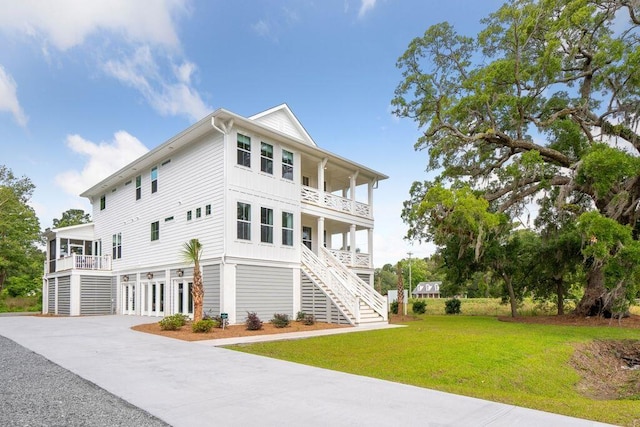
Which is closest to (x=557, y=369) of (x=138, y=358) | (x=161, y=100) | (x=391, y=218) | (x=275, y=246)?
(x=138, y=358)

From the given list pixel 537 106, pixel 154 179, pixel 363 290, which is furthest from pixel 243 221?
pixel 537 106

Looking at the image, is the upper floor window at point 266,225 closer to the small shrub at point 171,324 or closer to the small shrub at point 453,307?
the small shrub at point 171,324

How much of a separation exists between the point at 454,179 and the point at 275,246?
966 centimetres

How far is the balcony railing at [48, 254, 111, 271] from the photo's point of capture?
77.7ft

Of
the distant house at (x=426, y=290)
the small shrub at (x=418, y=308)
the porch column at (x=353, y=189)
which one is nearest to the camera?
the porch column at (x=353, y=189)

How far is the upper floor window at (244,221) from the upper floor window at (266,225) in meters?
0.69

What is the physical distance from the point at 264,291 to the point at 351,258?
587 cm

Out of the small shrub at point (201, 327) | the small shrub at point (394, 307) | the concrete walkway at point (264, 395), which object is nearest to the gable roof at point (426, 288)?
the small shrub at point (394, 307)

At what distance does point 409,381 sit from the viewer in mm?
7008

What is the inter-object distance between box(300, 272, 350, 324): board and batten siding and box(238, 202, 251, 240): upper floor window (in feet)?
11.3

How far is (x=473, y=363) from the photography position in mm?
8773

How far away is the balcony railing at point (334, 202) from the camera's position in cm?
2031

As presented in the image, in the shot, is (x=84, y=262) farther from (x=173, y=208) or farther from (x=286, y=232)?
(x=286, y=232)

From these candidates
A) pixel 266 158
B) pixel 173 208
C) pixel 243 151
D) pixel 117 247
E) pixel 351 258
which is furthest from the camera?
pixel 117 247
